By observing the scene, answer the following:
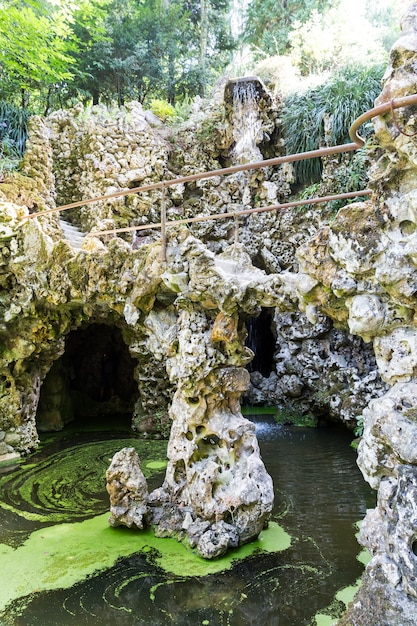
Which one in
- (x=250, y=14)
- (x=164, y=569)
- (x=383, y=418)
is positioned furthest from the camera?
(x=250, y=14)

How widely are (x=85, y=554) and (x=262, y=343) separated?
29.0ft

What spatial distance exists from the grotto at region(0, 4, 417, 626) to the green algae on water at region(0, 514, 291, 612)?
136mm

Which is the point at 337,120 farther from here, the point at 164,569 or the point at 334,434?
the point at 164,569

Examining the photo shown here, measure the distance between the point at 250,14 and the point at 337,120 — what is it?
334 inches

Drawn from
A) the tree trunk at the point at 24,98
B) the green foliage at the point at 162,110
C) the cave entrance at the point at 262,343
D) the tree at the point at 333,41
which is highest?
the tree at the point at 333,41

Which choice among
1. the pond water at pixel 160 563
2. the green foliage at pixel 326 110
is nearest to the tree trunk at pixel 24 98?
the green foliage at pixel 326 110

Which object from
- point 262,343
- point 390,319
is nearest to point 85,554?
point 390,319

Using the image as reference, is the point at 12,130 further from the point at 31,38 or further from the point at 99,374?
the point at 99,374

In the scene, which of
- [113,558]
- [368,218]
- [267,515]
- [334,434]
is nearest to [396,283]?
[368,218]

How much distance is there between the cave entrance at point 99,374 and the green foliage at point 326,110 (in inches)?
260

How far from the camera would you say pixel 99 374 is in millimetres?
12469

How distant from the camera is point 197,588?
4.14 m

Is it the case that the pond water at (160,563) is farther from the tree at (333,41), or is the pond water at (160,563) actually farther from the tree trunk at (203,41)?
the tree trunk at (203,41)

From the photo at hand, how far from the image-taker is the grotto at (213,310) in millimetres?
2947
